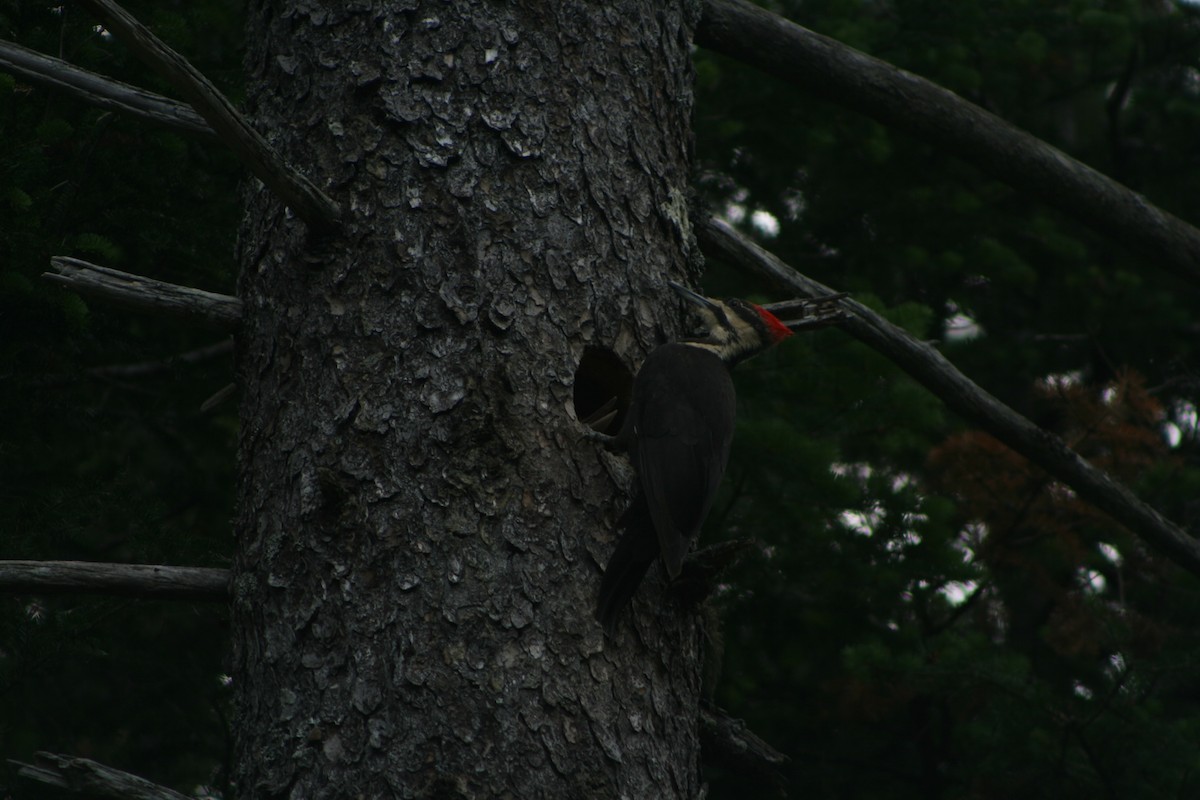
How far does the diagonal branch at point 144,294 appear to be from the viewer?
2.97 metres

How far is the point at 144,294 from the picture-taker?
3.09m

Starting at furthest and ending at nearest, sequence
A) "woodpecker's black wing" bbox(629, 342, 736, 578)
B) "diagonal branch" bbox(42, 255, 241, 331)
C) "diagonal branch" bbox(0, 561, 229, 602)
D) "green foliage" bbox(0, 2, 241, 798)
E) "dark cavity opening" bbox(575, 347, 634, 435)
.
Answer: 1. "green foliage" bbox(0, 2, 241, 798)
2. "dark cavity opening" bbox(575, 347, 634, 435)
3. "woodpecker's black wing" bbox(629, 342, 736, 578)
4. "diagonal branch" bbox(42, 255, 241, 331)
5. "diagonal branch" bbox(0, 561, 229, 602)

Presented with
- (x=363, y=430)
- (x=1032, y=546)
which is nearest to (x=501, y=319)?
(x=363, y=430)

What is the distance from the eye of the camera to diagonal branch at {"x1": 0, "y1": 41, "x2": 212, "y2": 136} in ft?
9.39

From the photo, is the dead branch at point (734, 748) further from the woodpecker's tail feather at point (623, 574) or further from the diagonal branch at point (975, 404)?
the diagonal branch at point (975, 404)

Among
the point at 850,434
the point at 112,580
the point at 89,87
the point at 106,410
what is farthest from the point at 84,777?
the point at 850,434

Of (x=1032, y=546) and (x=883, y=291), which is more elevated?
(x=883, y=291)

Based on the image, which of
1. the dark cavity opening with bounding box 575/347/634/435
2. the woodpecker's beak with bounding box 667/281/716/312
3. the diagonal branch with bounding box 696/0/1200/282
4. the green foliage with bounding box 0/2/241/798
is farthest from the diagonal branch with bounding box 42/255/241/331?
the diagonal branch with bounding box 696/0/1200/282

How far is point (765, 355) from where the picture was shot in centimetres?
594

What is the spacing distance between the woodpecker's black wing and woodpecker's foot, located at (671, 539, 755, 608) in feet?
0.17

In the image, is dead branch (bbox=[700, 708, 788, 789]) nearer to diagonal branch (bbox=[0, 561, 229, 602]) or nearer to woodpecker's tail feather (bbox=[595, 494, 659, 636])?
woodpecker's tail feather (bbox=[595, 494, 659, 636])

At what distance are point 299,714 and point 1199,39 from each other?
7.79 m

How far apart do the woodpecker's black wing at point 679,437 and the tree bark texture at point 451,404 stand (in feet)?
0.33

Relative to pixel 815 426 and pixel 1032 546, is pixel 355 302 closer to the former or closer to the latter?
pixel 815 426
